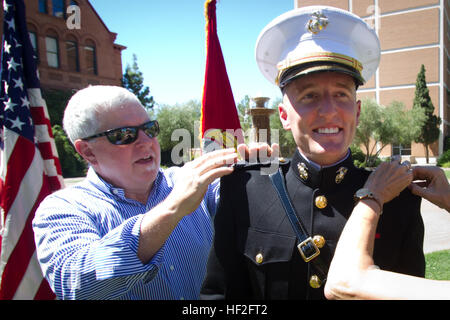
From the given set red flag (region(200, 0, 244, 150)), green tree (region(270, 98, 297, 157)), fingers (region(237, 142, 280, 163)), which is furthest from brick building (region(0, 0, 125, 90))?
fingers (region(237, 142, 280, 163))

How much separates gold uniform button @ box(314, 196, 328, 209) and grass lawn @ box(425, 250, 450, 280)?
3526mm

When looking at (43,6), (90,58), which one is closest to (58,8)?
(43,6)

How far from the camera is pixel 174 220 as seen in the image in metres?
1.45

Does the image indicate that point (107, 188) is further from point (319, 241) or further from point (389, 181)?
point (389, 181)

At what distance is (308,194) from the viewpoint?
1690 mm

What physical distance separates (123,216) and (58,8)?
29.6 meters

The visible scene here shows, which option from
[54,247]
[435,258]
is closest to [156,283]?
[54,247]

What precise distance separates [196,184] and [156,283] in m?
0.81

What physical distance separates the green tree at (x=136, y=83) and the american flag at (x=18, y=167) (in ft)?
126

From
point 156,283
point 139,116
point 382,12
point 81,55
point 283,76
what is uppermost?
point 382,12

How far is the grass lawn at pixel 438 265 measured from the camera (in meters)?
4.06

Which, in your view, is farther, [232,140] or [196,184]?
[232,140]

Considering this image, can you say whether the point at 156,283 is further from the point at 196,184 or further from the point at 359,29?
the point at 359,29

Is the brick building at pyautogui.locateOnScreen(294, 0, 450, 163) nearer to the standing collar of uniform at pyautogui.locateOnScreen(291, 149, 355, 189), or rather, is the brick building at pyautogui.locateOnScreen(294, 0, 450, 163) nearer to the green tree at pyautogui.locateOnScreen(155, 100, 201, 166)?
the green tree at pyautogui.locateOnScreen(155, 100, 201, 166)
